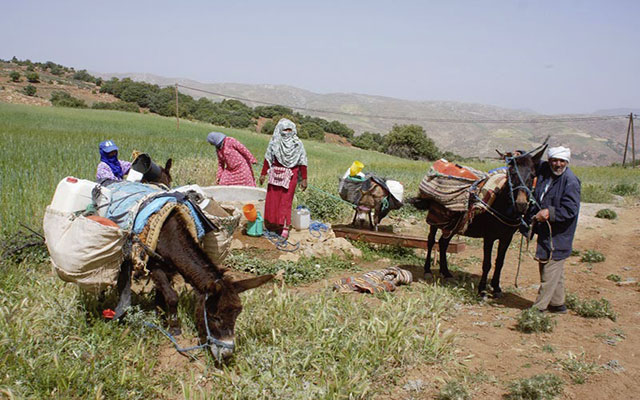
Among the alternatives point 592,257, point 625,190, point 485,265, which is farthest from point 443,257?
point 625,190

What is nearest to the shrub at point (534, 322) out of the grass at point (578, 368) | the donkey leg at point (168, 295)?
the grass at point (578, 368)

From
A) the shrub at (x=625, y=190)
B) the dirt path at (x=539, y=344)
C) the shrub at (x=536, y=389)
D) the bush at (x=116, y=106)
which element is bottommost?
the dirt path at (x=539, y=344)

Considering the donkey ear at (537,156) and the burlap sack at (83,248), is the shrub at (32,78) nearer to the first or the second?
the burlap sack at (83,248)

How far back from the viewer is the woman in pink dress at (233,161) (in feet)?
27.3

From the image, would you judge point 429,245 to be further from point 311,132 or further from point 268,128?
point 311,132

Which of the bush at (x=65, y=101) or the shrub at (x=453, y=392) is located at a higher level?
the bush at (x=65, y=101)

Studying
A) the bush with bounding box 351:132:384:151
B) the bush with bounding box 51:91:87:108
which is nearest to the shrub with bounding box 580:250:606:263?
the bush with bounding box 351:132:384:151

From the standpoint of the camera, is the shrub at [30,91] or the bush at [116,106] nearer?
the bush at [116,106]

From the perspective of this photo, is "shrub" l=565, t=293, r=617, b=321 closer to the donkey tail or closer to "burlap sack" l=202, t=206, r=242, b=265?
the donkey tail

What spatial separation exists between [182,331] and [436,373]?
2286 millimetres

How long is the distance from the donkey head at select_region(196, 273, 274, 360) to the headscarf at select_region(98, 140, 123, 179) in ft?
11.5

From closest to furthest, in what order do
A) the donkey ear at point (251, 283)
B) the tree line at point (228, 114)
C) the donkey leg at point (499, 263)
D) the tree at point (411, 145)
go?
the donkey ear at point (251, 283), the donkey leg at point (499, 263), the tree line at point (228, 114), the tree at point (411, 145)

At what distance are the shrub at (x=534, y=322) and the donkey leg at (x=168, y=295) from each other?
3.53m

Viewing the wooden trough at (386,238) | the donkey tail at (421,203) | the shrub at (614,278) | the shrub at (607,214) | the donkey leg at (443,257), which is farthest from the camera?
the shrub at (607,214)
